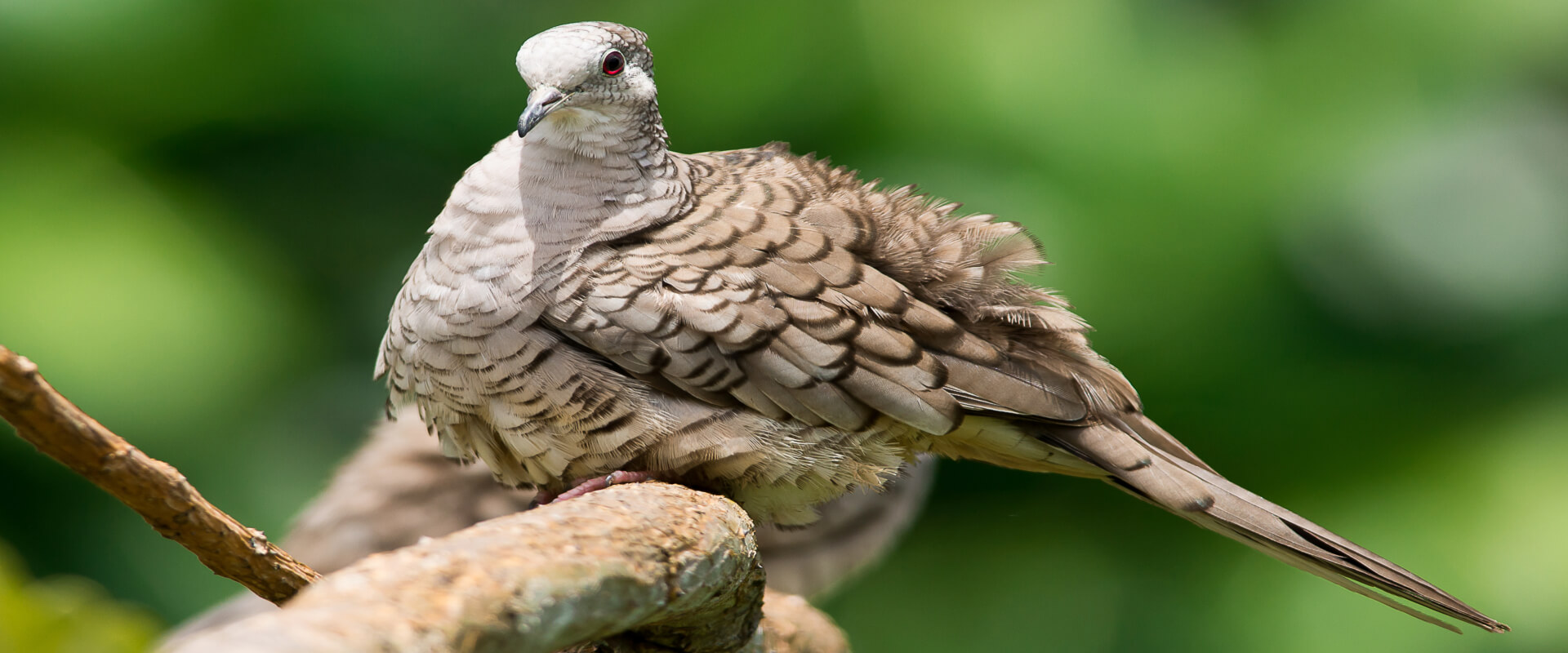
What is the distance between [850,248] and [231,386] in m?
3.07

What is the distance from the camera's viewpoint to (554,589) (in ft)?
3.45

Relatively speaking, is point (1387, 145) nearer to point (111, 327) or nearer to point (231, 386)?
point (231, 386)

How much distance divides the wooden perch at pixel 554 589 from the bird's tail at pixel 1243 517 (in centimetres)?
55

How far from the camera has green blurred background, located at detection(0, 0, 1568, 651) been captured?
382cm

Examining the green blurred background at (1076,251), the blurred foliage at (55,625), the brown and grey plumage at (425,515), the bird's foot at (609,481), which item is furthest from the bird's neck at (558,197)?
the green blurred background at (1076,251)

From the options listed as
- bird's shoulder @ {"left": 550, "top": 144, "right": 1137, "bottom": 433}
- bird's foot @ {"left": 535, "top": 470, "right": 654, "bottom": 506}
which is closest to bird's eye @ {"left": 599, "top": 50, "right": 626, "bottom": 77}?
bird's shoulder @ {"left": 550, "top": 144, "right": 1137, "bottom": 433}

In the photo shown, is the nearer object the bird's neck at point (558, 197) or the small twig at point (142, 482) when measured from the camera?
the small twig at point (142, 482)

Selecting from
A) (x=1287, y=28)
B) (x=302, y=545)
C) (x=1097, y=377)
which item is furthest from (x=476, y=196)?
(x=1287, y=28)

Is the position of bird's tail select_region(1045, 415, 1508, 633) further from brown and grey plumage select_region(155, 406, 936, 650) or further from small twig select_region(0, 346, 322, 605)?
small twig select_region(0, 346, 322, 605)

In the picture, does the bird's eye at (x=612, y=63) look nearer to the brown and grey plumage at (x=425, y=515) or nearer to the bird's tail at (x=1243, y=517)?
the bird's tail at (x=1243, y=517)

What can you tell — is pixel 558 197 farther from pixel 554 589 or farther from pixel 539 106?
pixel 554 589

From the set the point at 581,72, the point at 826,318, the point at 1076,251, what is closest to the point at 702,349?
the point at 826,318

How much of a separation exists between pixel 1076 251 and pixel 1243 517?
238 centimetres

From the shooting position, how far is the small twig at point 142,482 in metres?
0.95
